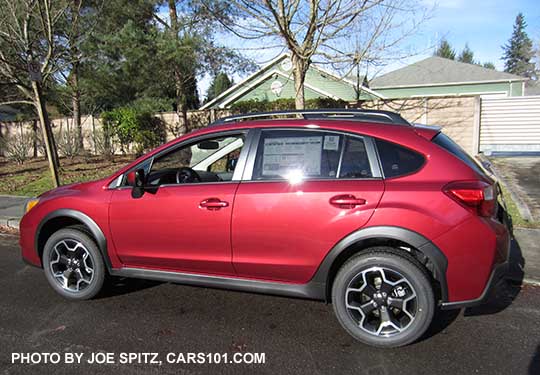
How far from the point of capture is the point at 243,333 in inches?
122

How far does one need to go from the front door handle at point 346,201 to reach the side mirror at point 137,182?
170 centimetres

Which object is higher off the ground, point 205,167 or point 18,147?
point 18,147

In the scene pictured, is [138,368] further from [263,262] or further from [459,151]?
[459,151]

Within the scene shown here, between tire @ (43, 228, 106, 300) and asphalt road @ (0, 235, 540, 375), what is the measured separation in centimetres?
13

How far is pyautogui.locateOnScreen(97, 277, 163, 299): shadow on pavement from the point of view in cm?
387

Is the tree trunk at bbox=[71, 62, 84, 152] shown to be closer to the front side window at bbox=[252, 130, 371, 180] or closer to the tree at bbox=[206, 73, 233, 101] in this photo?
the tree at bbox=[206, 73, 233, 101]

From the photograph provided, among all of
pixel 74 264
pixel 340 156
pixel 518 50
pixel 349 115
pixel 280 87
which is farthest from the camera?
pixel 518 50

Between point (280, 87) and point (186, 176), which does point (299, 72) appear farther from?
point (280, 87)

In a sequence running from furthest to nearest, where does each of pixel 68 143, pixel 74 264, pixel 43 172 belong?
pixel 68 143
pixel 43 172
pixel 74 264

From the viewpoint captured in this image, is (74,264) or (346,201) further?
(74,264)

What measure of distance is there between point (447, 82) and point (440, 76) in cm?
120

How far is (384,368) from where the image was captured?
2.62 m

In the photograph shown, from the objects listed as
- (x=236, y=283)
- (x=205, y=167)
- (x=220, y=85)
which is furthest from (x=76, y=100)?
(x=220, y=85)

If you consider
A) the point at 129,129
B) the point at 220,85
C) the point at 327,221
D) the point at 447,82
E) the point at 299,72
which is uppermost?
the point at 220,85
